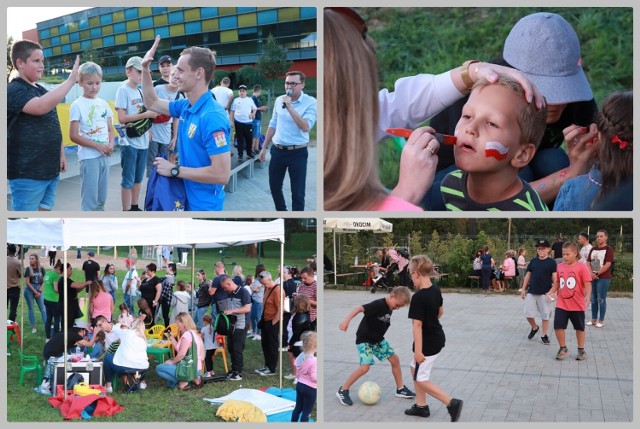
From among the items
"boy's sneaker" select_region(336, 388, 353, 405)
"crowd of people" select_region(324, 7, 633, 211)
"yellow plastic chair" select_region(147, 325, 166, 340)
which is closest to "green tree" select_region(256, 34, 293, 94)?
"crowd of people" select_region(324, 7, 633, 211)

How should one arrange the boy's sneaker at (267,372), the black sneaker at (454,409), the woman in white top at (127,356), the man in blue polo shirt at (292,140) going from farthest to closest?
the boy's sneaker at (267,372) → the woman in white top at (127,356) → the man in blue polo shirt at (292,140) → the black sneaker at (454,409)

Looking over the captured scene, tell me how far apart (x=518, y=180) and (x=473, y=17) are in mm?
1207

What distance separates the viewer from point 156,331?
8.17 meters

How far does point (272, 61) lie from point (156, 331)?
402 cm

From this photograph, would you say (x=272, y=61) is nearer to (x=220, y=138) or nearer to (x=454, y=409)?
(x=220, y=138)

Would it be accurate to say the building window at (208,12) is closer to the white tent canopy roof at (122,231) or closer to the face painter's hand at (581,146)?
the white tent canopy roof at (122,231)

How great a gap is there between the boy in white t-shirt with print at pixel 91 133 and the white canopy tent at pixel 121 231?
0.62ft

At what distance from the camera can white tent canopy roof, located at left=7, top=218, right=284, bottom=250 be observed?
5387 millimetres

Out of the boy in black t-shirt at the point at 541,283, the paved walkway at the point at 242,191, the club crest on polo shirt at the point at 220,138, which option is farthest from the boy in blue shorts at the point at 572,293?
the club crest on polo shirt at the point at 220,138

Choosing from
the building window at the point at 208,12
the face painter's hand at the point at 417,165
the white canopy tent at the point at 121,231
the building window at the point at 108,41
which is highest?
the building window at the point at 208,12

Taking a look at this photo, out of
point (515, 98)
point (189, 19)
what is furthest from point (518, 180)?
point (189, 19)

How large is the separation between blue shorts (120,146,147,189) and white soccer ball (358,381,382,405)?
2344 millimetres

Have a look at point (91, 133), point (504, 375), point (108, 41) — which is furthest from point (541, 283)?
point (108, 41)

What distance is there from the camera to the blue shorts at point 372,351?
538 centimetres
